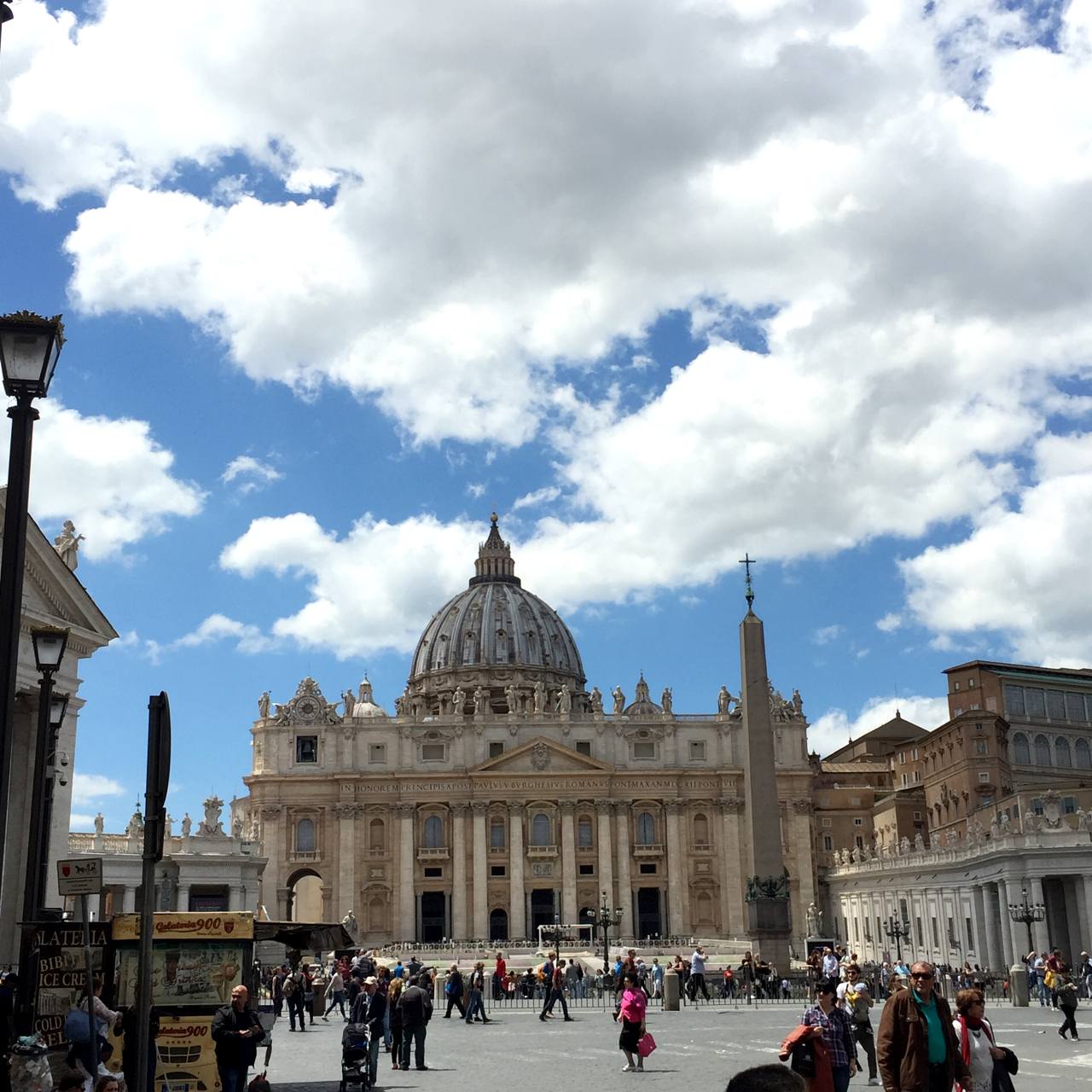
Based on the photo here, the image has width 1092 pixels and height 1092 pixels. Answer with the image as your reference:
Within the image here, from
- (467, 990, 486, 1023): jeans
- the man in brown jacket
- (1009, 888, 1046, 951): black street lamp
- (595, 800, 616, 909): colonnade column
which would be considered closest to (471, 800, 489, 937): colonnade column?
(595, 800, 616, 909): colonnade column

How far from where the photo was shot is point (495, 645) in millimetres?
106938

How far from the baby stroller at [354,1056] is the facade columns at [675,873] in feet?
217

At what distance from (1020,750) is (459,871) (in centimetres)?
3179

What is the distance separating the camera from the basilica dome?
106m

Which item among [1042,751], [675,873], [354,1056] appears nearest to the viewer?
[354,1056]

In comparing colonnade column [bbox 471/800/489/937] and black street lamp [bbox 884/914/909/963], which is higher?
colonnade column [bbox 471/800/489/937]

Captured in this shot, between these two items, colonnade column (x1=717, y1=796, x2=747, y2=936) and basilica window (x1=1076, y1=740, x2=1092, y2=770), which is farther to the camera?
colonnade column (x1=717, y1=796, x2=747, y2=936)

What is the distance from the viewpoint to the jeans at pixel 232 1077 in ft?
40.2

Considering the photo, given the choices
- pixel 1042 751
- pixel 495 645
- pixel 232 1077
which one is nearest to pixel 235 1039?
pixel 232 1077

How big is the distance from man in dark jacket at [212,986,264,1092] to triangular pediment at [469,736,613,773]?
69810 millimetres

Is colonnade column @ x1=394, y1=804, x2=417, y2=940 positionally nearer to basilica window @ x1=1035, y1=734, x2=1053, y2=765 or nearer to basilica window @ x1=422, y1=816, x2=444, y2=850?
basilica window @ x1=422, y1=816, x2=444, y2=850

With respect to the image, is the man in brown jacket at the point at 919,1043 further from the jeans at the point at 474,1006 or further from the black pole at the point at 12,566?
the jeans at the point at 474,1006

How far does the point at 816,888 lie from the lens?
83812 millimetres

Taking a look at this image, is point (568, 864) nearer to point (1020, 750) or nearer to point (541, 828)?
Result: point (541, 828)
